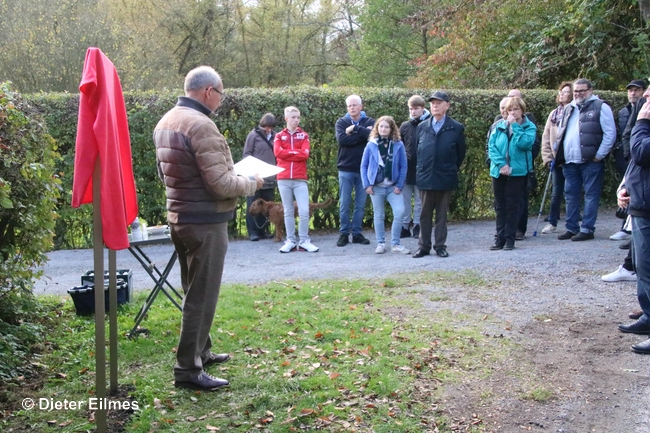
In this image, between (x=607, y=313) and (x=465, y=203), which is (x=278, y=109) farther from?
(x=607, y=313)

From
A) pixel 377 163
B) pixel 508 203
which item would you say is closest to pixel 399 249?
pixel 377 163

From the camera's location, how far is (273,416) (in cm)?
423

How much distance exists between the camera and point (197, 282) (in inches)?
176

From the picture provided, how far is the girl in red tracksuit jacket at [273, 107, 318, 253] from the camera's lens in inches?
384

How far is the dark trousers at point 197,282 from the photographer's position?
14.5 ft

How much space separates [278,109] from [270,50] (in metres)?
19.2

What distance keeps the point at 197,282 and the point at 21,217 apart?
221cm

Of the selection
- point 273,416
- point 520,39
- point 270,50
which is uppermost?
point 270,50

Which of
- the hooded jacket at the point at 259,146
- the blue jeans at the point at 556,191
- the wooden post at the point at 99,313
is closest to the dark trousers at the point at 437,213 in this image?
the blue jeans at the point at 556,191

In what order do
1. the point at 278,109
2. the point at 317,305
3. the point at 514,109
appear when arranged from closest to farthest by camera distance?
1. the point at 317,305
2. the point at 514,109
3. the point at 278,109

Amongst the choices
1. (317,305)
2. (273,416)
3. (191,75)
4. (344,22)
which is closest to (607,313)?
(317,305)

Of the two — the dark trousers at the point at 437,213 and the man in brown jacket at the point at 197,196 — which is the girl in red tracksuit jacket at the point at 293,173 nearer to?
the dark trousers at the point at 437,213

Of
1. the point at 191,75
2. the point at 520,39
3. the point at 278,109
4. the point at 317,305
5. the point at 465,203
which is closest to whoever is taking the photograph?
the point at 191,75

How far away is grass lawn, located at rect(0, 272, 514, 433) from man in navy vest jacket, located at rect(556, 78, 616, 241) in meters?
3.97
